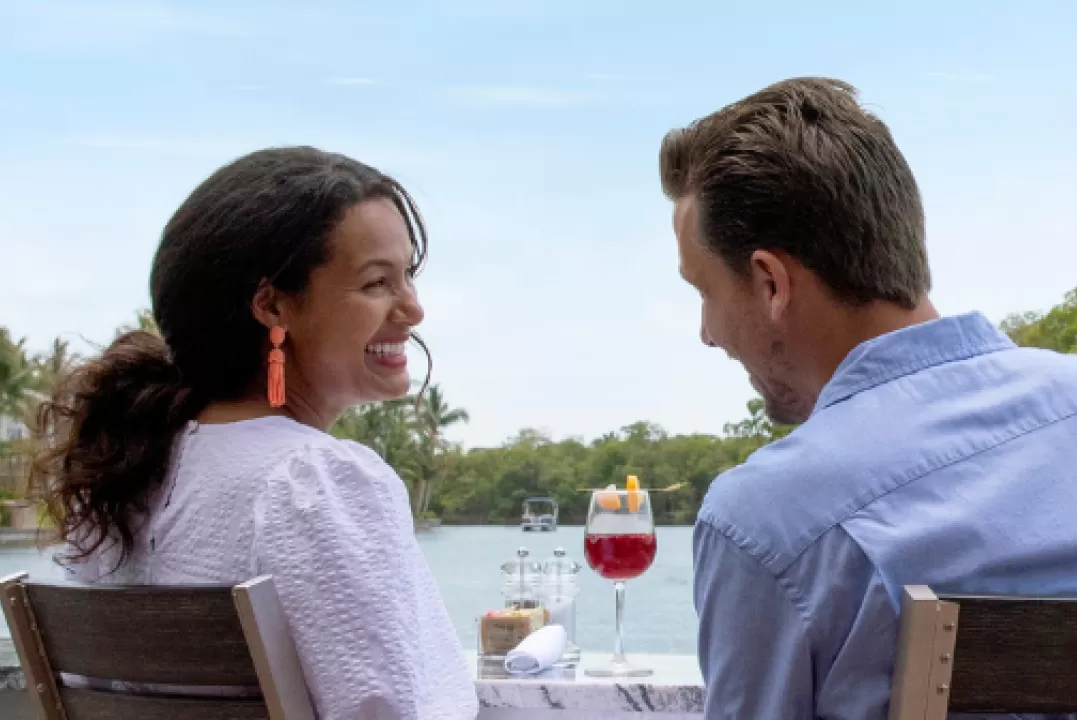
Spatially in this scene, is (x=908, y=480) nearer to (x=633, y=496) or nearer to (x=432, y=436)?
(x=633, y=496)

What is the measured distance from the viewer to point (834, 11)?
8484 mm

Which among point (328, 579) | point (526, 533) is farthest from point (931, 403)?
point (526, 533)

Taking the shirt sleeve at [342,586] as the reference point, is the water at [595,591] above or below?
below

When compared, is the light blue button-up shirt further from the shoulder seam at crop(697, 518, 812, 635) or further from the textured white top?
the textured white top

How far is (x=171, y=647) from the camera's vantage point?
112 centimetres

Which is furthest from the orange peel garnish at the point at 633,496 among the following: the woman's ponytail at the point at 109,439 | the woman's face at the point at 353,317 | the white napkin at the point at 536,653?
the woman's ponytail at the point at 109,439

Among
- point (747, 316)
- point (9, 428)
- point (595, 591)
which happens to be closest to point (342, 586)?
point (747, 316)

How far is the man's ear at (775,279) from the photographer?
43.4 inches

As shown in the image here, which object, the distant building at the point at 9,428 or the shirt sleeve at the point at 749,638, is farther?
the distant building at the point at 9,428

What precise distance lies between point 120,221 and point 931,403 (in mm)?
9498

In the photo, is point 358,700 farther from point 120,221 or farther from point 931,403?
point 120,221

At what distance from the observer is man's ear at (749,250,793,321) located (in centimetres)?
110

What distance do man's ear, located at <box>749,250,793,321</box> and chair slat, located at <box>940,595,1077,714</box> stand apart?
0.32m

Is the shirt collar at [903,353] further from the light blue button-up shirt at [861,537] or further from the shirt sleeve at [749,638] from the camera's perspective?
the shirt sleeve at [749,638]
